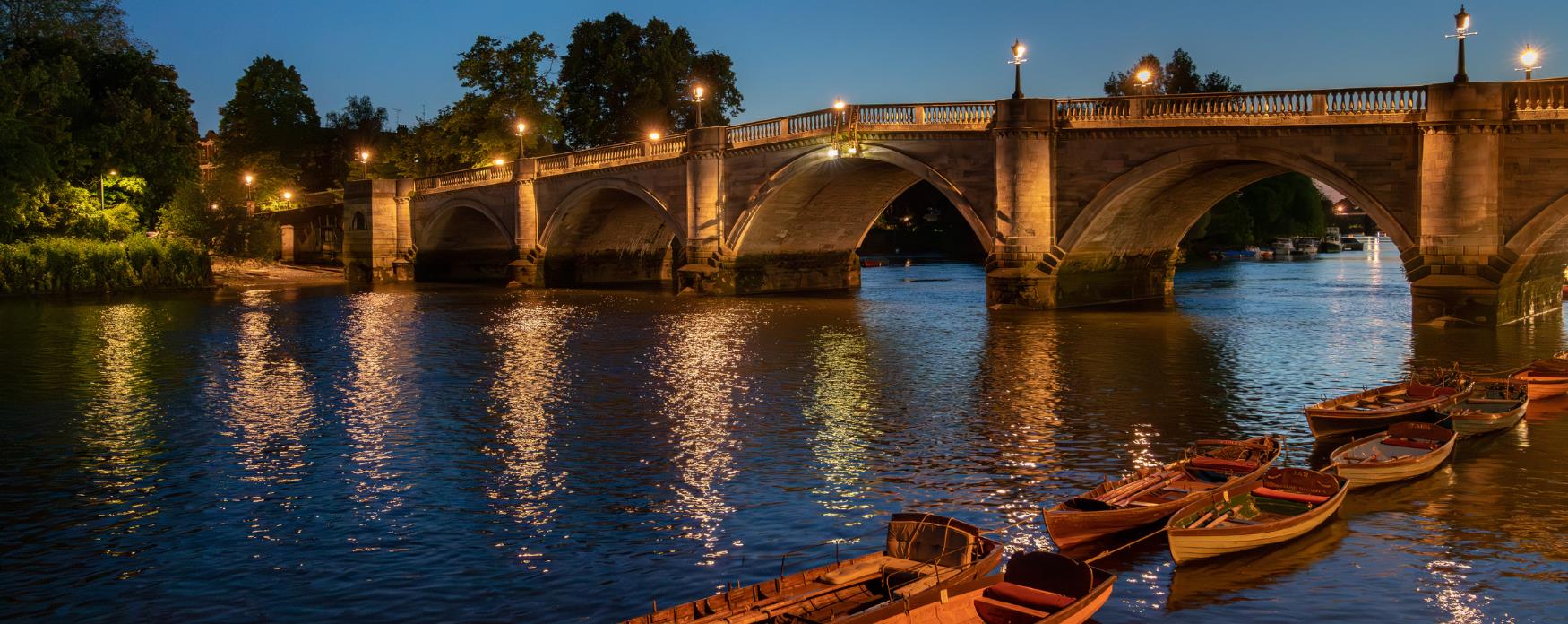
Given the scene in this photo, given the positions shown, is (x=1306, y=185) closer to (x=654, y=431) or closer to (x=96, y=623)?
(x=654, y=431)

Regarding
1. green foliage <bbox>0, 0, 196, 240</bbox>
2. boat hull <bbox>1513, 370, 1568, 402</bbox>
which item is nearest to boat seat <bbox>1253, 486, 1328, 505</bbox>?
boat hull <bbox>1513, 370, 1568, 402</bbox>

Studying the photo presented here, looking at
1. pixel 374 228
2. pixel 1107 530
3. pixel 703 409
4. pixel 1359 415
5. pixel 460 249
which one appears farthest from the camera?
pixel 460 249

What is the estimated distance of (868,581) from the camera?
11.7 meters

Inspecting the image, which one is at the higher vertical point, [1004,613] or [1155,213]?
[1155,213]

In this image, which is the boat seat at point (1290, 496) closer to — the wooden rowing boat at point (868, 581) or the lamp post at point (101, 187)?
the wooden rowing boat at point (868, 581)

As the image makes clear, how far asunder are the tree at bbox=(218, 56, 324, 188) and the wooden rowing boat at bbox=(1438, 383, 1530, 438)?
102 metres

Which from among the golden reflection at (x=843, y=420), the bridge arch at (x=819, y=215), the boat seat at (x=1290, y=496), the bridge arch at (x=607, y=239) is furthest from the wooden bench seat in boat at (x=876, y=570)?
the bridge arch at (x=607, y=239)

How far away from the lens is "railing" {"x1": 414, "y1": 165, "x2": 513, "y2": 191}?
73312mm

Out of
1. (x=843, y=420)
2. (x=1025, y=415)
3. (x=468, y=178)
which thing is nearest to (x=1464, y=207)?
(x=1025, y=415)

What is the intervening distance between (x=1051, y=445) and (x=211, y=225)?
5986 centimetres

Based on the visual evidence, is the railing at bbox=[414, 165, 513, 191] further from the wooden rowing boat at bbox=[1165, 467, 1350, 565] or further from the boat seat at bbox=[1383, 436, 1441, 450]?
the wooden rowing boat at bbox=[1165, 467, 1350, 565]

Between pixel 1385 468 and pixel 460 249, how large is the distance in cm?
7359

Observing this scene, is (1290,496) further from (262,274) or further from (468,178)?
(262,274)

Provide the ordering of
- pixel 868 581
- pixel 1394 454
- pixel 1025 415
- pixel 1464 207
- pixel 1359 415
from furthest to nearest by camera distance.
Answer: pixel 1464 207 < pixel 1025 415 < pixel 1359 415 < pixel 1394 454 < pixel 868 581
